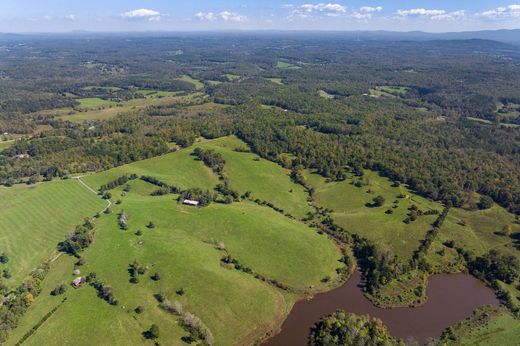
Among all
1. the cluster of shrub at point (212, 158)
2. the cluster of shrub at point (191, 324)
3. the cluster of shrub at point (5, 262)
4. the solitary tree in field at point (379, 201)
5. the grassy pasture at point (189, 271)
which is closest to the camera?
the cluster of shrub at point (191, 324)

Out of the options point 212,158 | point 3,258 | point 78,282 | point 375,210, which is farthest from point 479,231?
point 3,258

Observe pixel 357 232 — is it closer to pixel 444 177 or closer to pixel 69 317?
pixel 444 177

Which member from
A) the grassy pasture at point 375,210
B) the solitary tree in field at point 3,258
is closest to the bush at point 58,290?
the solitary tree in field at point 3,258

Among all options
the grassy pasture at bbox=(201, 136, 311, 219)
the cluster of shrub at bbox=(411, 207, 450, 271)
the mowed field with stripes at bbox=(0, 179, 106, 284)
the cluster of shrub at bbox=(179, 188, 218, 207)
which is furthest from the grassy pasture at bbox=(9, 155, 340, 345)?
the cluster of shrub at bbox=(411, 207, 450, 271)

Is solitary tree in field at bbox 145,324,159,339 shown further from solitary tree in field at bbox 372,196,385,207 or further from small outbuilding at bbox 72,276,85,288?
solitary tree in field at bbox 372,196,385,207

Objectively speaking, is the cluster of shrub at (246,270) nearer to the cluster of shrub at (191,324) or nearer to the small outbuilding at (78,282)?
the cluster of shrub at (191,324)

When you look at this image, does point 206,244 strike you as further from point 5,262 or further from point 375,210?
point 375,210

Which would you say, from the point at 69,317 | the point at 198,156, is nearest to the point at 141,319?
the point at 69,317

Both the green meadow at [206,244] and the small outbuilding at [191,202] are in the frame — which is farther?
the small outbuilding at [191,202]
